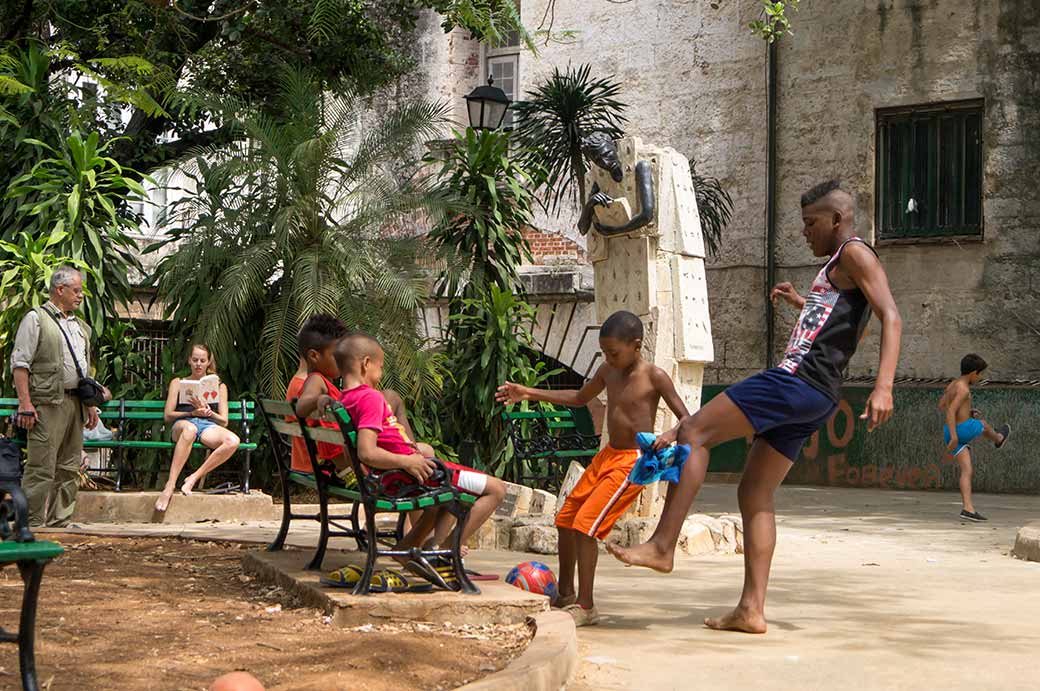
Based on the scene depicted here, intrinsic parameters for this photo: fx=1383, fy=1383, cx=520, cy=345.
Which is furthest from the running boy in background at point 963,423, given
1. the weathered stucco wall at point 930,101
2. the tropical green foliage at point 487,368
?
the weathered stucco wall at point 930,101

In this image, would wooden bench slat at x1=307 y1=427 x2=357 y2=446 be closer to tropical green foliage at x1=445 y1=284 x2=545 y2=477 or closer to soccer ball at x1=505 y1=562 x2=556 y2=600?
soccer ball at x1=505 y1=562 x2=556 y2=600

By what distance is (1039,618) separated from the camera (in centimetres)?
678

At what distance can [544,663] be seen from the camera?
15.5ft

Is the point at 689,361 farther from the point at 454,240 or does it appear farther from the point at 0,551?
the point at 0,551

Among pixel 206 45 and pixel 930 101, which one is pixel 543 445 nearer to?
pixel 206 45

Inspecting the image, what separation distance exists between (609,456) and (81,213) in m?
7.38

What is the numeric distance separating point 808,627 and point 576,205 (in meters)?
15.0

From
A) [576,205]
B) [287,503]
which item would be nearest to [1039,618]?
[287,503]

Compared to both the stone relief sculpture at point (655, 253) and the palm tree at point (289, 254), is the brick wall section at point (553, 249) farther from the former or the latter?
the stone relief sculpture at point (655, 253)

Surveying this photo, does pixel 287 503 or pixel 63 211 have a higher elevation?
pixel 63 211

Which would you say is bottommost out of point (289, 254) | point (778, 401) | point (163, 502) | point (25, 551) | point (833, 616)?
point (833, 616)

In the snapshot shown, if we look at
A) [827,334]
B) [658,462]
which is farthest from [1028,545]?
[658,462]

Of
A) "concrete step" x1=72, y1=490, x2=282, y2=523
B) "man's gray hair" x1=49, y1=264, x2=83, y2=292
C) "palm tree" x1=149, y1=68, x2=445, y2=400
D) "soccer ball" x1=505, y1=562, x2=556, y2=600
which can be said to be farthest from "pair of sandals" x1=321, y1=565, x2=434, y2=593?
"palm tree" x1=149, y1=68, x2=445, y2=400

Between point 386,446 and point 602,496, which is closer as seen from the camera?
point 386,446
